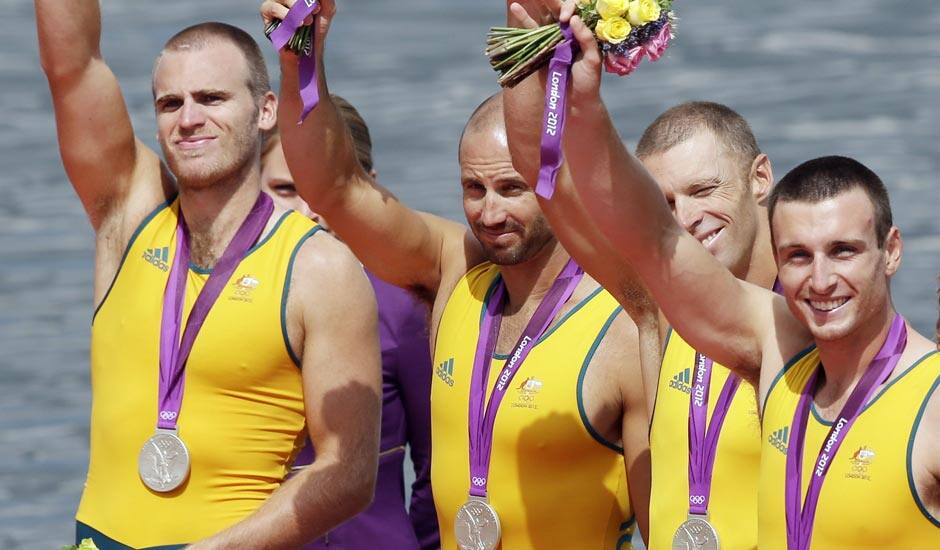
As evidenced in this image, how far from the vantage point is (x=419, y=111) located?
15.2 meters

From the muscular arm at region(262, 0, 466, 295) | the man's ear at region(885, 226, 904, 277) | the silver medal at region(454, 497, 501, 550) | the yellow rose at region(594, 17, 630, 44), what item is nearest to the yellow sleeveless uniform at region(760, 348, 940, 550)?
the man's ear at region(885, 226, 904, 277)

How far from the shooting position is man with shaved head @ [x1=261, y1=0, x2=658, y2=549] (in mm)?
5340

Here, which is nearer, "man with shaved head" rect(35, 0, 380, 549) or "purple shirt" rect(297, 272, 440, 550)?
"man with shaved head" rect(35, 0, 380, 549)

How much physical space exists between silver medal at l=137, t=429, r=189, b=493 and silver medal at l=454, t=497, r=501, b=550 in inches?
30.3

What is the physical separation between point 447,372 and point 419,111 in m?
9.75

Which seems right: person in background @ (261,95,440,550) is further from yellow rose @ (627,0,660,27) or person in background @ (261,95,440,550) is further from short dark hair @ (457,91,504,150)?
yellow rose @ (627,0,660,27)

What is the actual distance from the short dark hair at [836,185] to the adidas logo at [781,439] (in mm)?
474

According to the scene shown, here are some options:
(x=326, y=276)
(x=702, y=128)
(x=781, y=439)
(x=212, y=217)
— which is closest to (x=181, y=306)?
(x=212, y=217)

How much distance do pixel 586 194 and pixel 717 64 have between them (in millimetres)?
11351

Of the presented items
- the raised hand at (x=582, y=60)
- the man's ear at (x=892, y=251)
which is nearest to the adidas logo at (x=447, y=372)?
the raised hand at (x=582, y=60)

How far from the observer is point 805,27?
1664 cm

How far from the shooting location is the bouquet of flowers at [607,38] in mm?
4285

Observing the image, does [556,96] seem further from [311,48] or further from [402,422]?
[402,422]

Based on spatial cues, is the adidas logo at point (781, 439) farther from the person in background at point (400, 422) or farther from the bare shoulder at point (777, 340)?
the person in background at point (400, 422)
